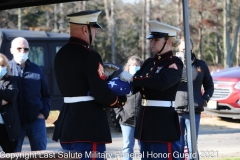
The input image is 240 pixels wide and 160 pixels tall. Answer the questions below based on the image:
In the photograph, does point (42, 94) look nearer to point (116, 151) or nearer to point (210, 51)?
point (116, 151)

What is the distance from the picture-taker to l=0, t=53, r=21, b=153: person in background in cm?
679

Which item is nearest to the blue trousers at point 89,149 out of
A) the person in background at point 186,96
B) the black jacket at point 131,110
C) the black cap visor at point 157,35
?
the black cap visor at point 157,35

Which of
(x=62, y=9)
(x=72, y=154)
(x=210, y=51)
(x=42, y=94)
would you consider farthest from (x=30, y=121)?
(x=210, y=51)

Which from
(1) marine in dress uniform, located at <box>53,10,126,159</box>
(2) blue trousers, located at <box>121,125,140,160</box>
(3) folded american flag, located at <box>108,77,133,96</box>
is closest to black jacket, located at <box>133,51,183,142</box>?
(3) folded american flag, located at <box>108,77,133,96</box>

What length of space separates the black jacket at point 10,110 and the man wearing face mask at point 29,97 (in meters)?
0.18

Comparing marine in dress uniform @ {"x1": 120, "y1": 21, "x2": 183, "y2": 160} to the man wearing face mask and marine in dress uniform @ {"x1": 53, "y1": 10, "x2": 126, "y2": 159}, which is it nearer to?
marine in dress uniform @ {"x1": 53, "y1": 10, "x2": 126, "y2": 159}

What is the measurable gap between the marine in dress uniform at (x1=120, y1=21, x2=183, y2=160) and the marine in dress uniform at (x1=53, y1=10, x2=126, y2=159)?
61cm

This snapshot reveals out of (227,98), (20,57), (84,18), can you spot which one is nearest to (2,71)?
(20,57)

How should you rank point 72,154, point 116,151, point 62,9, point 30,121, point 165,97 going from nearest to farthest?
point 72,154, point 165,97, point 30,121, point 116,151, point 62,9

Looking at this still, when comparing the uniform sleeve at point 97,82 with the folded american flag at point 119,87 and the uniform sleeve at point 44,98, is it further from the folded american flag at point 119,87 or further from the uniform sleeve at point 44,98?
the uniform sleeve at point 44,98

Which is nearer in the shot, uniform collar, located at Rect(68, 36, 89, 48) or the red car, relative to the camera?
uniform collar, located at Rect(68, 36, 89, 48)

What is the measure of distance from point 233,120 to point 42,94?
8.46 metres

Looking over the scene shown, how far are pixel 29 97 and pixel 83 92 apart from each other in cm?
224

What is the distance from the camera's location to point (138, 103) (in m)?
7.64
